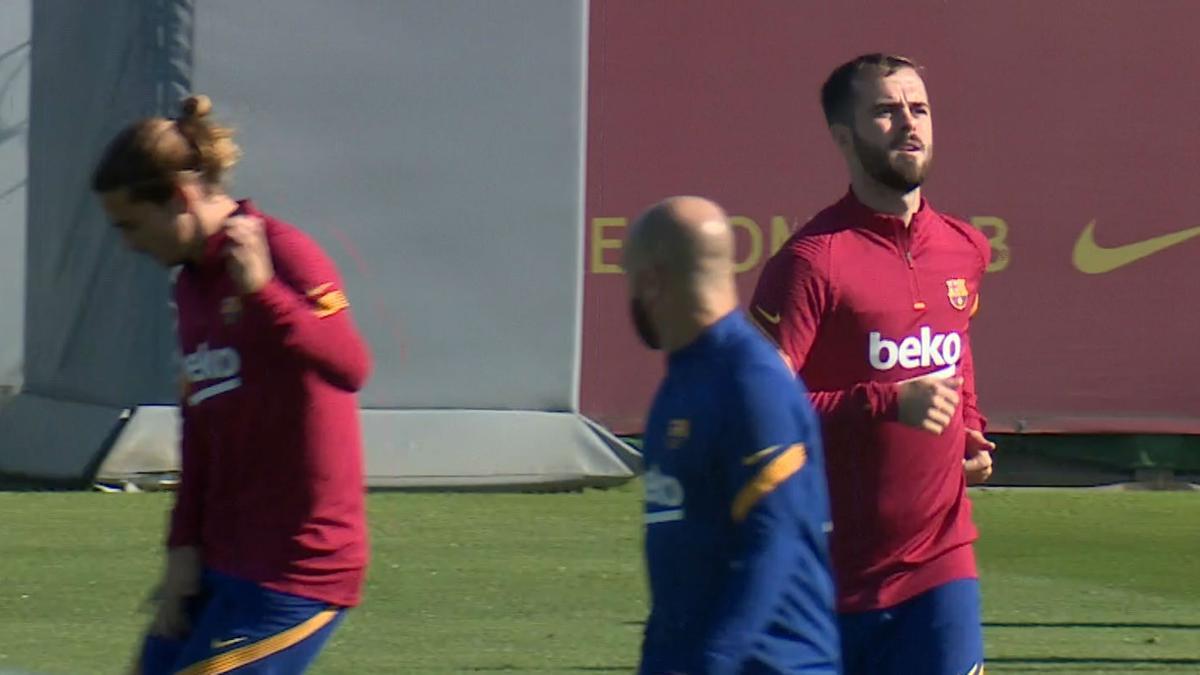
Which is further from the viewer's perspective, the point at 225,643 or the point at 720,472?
the point at 225,643

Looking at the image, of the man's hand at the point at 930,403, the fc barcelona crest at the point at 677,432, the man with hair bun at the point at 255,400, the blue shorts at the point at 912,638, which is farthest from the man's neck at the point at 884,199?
the fc barcelona crest at the point at 677,432

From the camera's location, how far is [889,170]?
201 inches

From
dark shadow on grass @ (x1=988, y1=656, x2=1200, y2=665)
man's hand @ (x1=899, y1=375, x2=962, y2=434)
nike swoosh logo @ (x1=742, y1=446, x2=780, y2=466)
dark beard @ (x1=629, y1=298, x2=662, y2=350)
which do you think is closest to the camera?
nike swoosh logo @ (x1=742, y1=446, x2=780, y2=466)

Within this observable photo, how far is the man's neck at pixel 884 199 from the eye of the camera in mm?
5156

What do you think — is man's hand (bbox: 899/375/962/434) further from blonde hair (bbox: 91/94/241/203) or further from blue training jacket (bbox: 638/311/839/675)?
blonde hair (bbox: 91/94/241/203)

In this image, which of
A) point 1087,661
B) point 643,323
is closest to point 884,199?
point 643,323

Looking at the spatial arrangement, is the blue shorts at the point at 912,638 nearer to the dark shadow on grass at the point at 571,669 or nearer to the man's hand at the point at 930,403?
the man's hand at the point at 930,403

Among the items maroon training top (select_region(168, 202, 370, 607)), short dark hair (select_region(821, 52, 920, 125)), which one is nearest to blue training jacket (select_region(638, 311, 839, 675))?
maroon training top (select_region(168, 202, 370, 607))

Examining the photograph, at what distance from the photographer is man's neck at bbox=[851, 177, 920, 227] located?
5.16 m

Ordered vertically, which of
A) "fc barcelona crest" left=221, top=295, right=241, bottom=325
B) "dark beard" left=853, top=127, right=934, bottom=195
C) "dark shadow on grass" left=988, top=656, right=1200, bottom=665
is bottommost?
"dark shadow on grass" left=988, top=656, right=1200, bottom=665

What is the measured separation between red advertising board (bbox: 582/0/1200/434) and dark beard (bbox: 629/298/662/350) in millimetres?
9559

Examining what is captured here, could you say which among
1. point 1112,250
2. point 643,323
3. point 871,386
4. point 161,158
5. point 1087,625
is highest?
point 161,158

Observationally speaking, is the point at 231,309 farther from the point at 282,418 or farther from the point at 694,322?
the point at 694,322

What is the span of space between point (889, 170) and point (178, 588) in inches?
71.6
